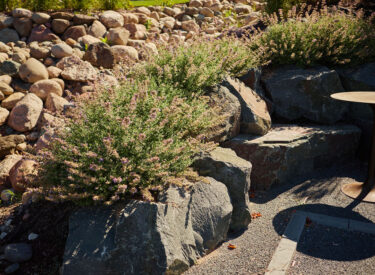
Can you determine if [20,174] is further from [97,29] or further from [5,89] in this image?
[97,29]

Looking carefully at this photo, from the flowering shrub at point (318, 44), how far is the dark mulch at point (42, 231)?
440cm

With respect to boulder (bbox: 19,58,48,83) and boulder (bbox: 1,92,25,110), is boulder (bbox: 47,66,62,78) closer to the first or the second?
boulder (bbox: 19,58,48,83)

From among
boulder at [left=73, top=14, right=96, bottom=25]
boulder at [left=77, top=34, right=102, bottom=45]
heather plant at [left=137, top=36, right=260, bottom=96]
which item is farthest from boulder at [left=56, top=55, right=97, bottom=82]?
boulder at [left=73, top=14, right=96, bottom=25]

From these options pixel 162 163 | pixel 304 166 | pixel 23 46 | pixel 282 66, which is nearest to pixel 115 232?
pixel 162 163

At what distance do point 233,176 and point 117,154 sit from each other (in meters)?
1.59

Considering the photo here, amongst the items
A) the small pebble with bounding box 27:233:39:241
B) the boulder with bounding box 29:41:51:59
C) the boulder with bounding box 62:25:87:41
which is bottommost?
the small pebble with bounding box 27:233:39:241

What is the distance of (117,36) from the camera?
750cm

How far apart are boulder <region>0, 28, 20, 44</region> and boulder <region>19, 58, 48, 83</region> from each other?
1884mm

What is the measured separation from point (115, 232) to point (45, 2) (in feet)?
24.6

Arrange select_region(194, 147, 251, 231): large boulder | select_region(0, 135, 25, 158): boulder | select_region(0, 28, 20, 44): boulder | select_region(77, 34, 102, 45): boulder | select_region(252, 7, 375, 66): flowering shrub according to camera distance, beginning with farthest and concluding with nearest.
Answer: select_region(0, 28, 20, 44): boulder < select_region(77, 34, 102, 45): boulder < select_region(252, 7, 375, 66): flowering shrub < select_region(0, 135, 25, 158): boulder < select_region(194, 147, 251, 231): large boulder

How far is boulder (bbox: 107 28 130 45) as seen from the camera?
24.6 ft

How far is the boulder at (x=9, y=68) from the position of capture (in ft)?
19.7

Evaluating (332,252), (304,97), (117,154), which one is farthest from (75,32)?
(332,252)

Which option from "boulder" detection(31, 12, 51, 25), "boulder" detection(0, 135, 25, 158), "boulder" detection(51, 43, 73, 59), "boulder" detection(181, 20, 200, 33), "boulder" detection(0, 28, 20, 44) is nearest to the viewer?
"boulder" detection(0, 135, 25, 158)
